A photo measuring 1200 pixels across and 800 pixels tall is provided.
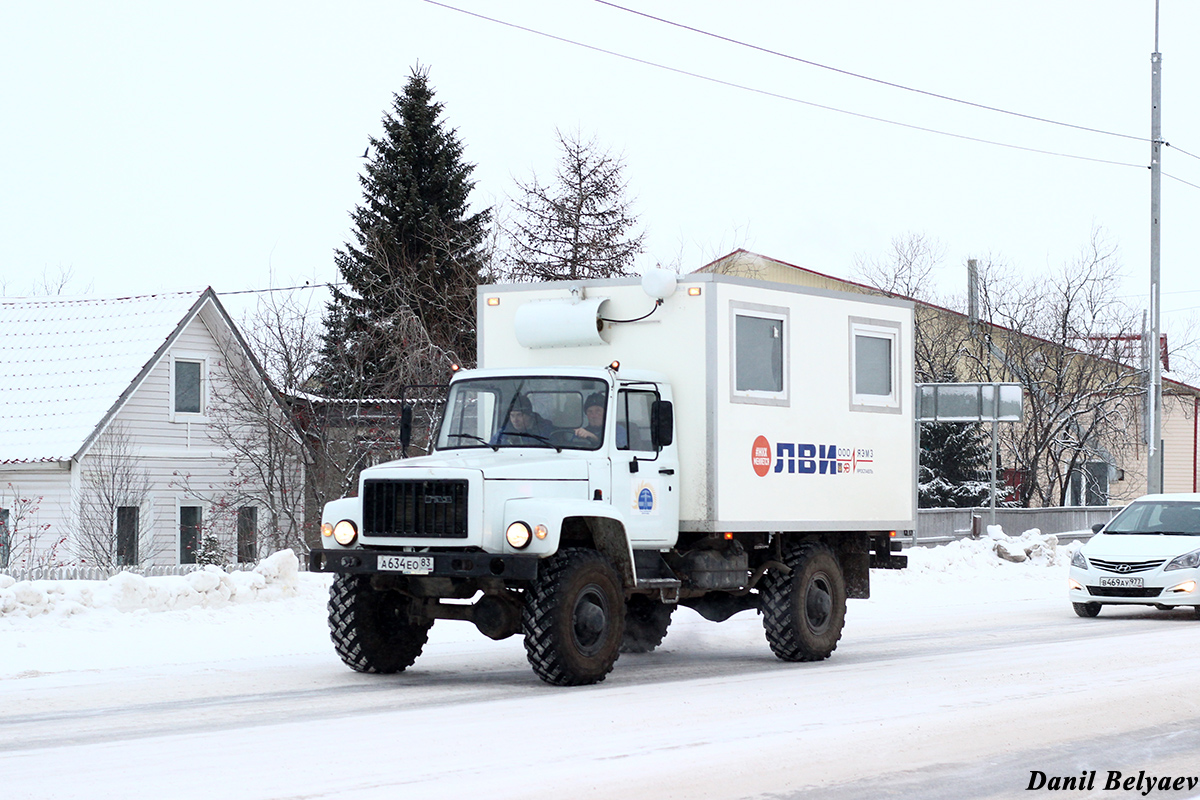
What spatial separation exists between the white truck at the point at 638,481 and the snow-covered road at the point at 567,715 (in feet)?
2.04

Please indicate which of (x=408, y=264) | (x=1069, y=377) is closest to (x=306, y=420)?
(x=408, y=264)

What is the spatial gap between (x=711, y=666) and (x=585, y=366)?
3187 millimetres

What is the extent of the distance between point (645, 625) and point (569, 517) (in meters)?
3.70

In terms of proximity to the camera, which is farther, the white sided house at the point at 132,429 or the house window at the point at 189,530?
the house window at the point at 189,530

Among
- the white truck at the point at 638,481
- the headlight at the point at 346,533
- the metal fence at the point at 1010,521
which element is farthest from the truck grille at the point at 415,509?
the metal fence at the point at 1010,521

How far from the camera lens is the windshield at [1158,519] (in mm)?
20609

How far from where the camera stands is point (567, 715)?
1043 centimetres

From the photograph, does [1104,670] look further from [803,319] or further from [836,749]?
[836,749]

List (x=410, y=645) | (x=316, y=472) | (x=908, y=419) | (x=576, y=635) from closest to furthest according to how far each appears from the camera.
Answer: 1. (x=576, y=635)
2. (x=410, y=645)
3. (x=908, y=419)
4. (x=316, y=472)

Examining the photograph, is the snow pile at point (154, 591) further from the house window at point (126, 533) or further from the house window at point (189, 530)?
the house window at point (189, 530)

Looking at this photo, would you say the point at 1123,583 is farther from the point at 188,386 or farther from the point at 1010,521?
the point at 188,386

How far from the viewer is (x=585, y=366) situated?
13.5 metres

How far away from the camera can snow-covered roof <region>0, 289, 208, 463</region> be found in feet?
94.4

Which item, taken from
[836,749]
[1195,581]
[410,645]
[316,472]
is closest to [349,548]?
[410,645]
